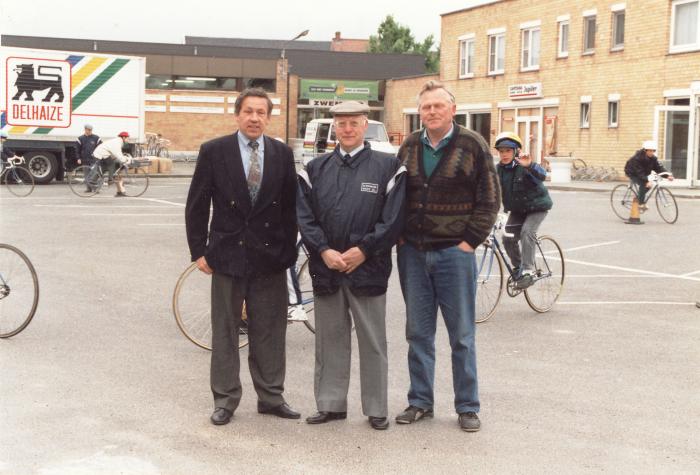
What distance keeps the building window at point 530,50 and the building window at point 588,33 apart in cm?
303

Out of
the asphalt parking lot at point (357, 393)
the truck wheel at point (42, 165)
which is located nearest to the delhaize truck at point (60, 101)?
→ the truck wheel at point (42, 165)

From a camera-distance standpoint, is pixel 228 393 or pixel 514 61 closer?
pixel 228 393

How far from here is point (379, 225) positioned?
5.43m

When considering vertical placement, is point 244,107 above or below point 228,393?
above

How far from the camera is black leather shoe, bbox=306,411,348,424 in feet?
18.3

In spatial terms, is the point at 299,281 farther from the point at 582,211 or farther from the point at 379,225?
the point at 582,211

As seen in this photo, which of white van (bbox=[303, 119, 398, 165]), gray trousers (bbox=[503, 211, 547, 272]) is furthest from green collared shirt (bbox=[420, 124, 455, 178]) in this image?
white van (bbox=[303, 119, 398, 165])

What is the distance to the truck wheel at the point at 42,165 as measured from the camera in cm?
2834

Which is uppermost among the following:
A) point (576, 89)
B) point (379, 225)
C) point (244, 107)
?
point (576, 89)

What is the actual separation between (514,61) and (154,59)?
21.4 metres

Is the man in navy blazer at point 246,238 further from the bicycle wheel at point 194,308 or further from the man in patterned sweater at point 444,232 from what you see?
the bicycle wheel at point 194,308

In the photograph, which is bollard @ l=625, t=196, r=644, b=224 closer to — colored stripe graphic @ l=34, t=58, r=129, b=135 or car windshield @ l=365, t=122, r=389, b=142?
car windshield @ l=365, t=122, r=389, b=142

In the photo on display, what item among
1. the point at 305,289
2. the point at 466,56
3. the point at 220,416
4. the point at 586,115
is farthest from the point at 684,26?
the point at 220,416

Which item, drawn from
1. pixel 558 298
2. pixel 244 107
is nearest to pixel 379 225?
pixel 244 107
